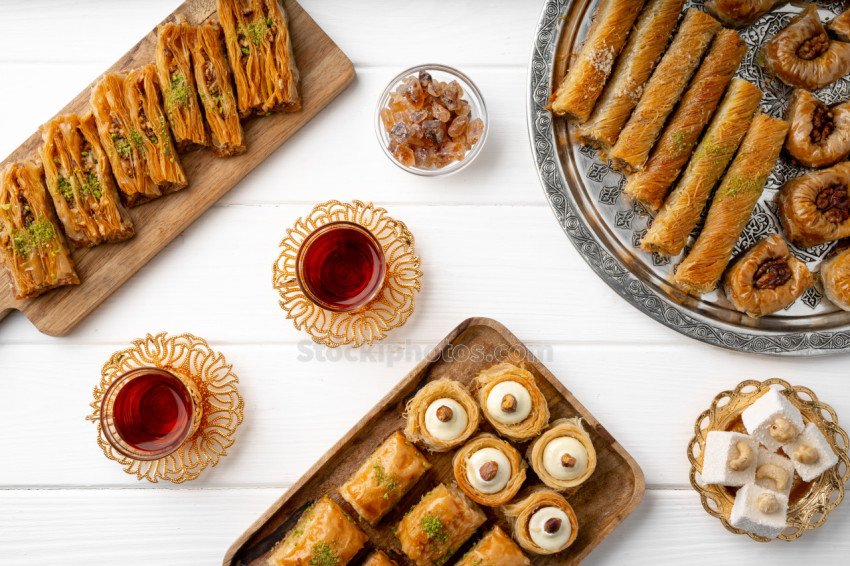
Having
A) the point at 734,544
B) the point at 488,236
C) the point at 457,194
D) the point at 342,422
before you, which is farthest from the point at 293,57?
the point at 734,544

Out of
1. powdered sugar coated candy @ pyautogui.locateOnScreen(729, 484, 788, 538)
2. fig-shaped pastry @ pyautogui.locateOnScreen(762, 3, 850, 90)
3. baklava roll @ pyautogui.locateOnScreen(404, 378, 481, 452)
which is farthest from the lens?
fig-shaped pastry @ pyautogui.locateOnScreen(762, 3, 850, 90)

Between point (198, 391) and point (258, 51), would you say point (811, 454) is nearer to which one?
point (198, 391)

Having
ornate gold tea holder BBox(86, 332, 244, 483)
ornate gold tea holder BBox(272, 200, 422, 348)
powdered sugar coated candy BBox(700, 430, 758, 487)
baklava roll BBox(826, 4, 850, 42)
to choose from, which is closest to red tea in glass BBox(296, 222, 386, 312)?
ornate gold tea holder BBox(272, 200, 422, 348)

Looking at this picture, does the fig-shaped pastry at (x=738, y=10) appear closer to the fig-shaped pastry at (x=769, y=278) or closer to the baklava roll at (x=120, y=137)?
the fig-shaped pastry at (x=769, y=278)

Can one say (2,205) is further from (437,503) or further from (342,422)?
(437,503)

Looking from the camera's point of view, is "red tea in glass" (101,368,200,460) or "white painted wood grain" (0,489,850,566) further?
"white painted wood grain" (0,489,850,566)

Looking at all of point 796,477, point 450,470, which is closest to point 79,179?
point 450,470

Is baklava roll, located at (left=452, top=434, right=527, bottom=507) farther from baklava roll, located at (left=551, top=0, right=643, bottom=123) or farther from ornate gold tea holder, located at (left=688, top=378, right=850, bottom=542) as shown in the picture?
baklava roll, located at (left=551, top=0, right=643, bottom=123)
